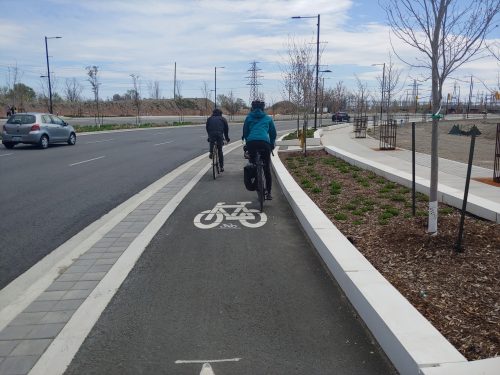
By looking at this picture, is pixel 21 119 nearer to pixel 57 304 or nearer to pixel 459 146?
pixel 57 304

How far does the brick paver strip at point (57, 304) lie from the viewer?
327cm

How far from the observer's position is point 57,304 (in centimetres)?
412

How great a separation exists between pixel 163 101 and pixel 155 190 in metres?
110

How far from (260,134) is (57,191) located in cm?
481

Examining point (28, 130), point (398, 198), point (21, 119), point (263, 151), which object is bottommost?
point (398, 198)

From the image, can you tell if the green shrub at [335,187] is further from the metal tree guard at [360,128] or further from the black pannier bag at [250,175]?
the metal tree guard at [360,128]

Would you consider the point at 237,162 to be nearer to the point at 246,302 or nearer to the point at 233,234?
the point at 233,234

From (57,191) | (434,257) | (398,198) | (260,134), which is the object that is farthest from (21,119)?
(434,257)

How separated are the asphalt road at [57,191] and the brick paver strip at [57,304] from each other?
628 mm

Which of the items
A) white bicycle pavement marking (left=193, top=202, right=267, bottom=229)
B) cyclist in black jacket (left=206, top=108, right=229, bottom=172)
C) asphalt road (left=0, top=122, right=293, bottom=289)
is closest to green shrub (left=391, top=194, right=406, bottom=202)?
white bicycle pavement marking (left=193, top=202, right=267, bottom=229)

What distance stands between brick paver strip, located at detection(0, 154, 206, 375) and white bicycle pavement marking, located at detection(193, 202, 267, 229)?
88cm

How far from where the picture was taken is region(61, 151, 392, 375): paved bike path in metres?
3.17

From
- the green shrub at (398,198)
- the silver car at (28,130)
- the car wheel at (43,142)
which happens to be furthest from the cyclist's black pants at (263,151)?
the car wheel at (43,142)

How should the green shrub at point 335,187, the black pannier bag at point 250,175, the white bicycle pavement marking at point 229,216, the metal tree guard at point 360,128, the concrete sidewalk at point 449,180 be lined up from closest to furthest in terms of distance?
1. the concrete sidewalk at point 449,180
2. the white bicycle pavement marking at point 229,216
3. the black pannier bag at point 250,175
4. the green shrub at point 335,187
5. the metal tree guard at point 360,128
